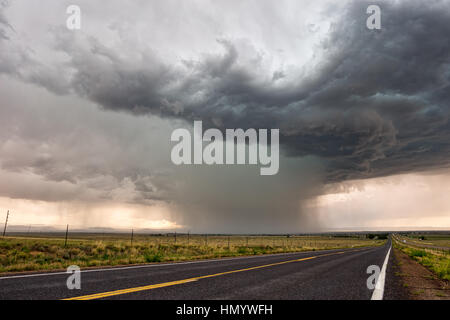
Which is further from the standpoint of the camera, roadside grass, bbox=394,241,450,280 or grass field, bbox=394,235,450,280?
grass field, bbox=394,235,450,280

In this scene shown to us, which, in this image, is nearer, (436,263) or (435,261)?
(436,263)

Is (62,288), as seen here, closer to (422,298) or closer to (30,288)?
(30,288)

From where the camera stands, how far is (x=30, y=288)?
6.49 metres

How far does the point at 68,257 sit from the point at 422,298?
74.5 feet

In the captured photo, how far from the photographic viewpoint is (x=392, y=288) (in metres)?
7.10

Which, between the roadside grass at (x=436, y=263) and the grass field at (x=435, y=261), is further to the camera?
the grass field at (x=435, y=261)

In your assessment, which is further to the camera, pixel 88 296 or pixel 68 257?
pixel 68 257

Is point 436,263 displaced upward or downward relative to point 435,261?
upward
